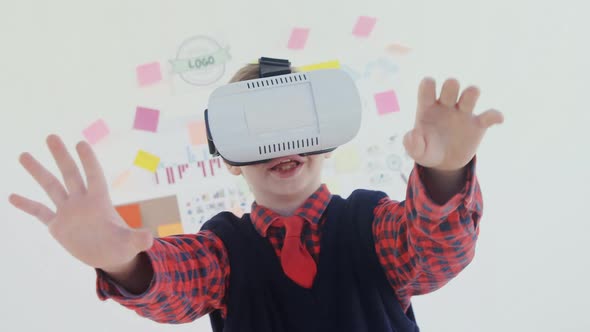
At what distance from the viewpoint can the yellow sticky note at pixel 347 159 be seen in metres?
1.37

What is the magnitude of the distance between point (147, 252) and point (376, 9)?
1.03 metres

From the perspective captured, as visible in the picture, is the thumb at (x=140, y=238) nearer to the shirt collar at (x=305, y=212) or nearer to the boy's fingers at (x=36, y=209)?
the boy's fingers at (x=36, y=209)

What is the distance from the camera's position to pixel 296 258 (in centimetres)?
70

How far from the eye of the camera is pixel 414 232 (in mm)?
591

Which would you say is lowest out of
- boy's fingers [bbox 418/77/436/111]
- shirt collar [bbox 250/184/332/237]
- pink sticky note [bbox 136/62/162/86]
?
shirt collar [bbox 250/184/332/237]

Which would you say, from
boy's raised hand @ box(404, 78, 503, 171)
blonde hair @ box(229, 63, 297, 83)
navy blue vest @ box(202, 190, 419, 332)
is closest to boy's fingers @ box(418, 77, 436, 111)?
boy's raised hand @ box(404, 78, 503, 171)

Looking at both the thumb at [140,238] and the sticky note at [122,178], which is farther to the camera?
the sticky note at [122,178]

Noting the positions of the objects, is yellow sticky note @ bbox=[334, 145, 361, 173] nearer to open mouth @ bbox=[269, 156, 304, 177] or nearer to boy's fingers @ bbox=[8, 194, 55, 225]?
open mouth @ bbox=[269, 156, 304, 177]

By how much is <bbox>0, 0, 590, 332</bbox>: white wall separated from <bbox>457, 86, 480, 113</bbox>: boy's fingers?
2.77 ft

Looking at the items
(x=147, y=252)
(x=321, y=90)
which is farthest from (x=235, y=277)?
(x=321, y=90)

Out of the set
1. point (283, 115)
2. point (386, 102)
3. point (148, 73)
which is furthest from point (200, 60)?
point (283, 115)

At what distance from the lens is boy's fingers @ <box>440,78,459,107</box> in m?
0.52

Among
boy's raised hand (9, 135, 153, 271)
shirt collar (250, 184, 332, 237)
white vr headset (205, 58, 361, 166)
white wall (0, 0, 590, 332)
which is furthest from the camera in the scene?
white wall (0, 0, 590, 332)

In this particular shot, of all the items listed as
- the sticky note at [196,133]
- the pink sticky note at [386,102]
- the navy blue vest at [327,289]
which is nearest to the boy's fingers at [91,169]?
the navy blue vest at [327,289]
